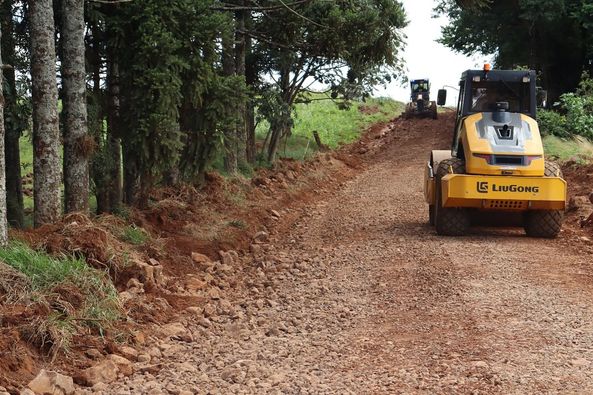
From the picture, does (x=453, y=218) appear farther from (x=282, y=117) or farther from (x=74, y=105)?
(x=282, y=117)

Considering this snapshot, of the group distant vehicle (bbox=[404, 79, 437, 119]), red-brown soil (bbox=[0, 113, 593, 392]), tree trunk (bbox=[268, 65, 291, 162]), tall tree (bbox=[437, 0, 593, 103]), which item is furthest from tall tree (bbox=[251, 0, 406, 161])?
distant vehicle (bbox=[404, 79, 437, 119])

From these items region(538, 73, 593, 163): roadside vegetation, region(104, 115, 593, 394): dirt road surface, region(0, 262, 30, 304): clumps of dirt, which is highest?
region(538, 73, 593, 163): roadside vegetation

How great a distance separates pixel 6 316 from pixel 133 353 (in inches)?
42.5

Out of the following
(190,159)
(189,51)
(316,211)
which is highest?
(189,51)

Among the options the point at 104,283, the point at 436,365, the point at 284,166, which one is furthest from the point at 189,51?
the point at 284,166

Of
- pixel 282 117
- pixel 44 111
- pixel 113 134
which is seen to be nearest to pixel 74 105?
pixel 44 111

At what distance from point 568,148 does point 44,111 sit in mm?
18915

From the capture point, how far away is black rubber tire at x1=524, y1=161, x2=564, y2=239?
44.0 ft

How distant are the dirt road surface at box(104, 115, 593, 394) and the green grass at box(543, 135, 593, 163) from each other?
11.1 metres

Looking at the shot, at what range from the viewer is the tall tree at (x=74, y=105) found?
38.0 feet

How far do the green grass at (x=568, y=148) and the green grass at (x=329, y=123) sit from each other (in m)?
7.73

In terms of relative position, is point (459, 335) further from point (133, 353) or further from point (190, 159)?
point (190, 159)

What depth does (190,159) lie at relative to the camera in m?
14.0

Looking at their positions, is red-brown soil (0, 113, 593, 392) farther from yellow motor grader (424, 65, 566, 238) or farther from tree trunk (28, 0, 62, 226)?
tree trunk (28, 0, 62, 226)
